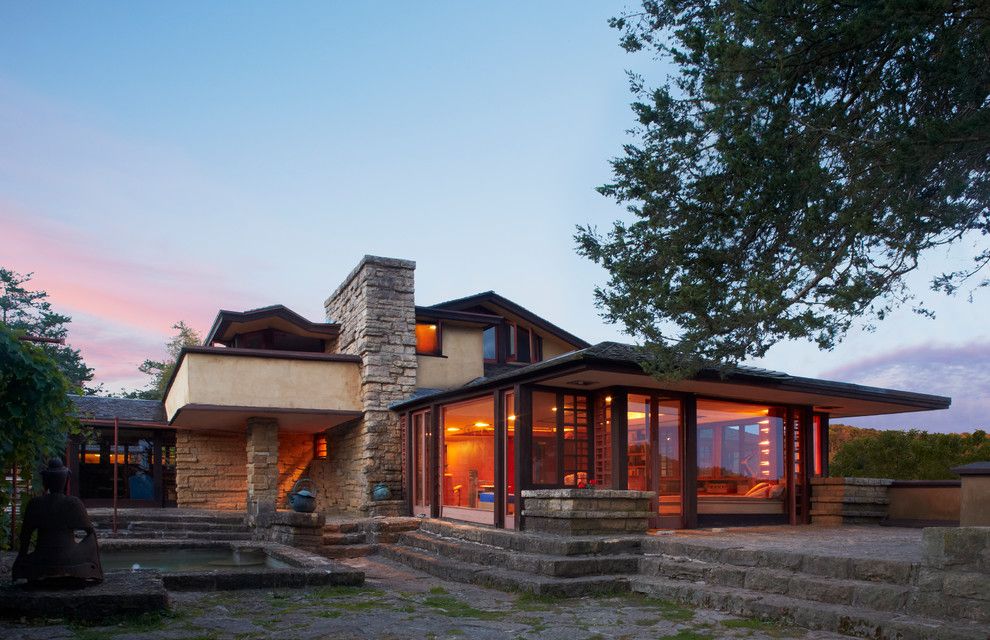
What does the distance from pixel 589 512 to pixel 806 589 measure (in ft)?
11.5

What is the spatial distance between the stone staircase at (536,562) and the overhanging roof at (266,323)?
7.95 meters

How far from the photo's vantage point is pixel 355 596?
8.32m

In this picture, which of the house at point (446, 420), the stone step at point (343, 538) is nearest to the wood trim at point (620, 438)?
the house at point (446, 420)

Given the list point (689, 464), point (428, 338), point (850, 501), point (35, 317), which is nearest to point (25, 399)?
point (689, 464)

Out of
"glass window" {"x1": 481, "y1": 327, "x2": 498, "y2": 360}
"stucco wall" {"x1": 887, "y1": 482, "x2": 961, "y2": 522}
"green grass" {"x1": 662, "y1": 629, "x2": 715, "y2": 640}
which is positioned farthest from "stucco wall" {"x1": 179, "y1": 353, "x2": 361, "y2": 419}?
"green grass" {"x1": 662, "y1": 629, "x2": 715, "y2": 640}

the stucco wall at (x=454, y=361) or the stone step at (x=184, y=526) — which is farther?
the stucco wall at (x=454, y=361)

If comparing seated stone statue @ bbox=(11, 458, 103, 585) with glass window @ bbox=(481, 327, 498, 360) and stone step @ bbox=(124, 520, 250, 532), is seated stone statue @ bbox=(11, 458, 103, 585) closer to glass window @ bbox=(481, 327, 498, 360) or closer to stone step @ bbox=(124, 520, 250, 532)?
stone step @ bbox=(124, 520, 250, 532)

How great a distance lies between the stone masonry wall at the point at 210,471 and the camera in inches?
719

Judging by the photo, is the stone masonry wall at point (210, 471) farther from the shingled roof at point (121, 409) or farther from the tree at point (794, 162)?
the tree at point (794, 162)

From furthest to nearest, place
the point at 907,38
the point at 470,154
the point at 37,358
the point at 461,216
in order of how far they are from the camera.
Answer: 1. the point at 461,216
2. the point at 470,154
3. the point at 37,358
4. the point at 907,38

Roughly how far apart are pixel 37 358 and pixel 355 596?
397 cm

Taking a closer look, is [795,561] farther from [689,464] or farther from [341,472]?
[341,472]

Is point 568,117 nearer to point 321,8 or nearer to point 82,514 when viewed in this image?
point 321,8

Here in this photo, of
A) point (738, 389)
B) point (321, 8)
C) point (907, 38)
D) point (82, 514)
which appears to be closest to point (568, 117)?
point (321, 8)
